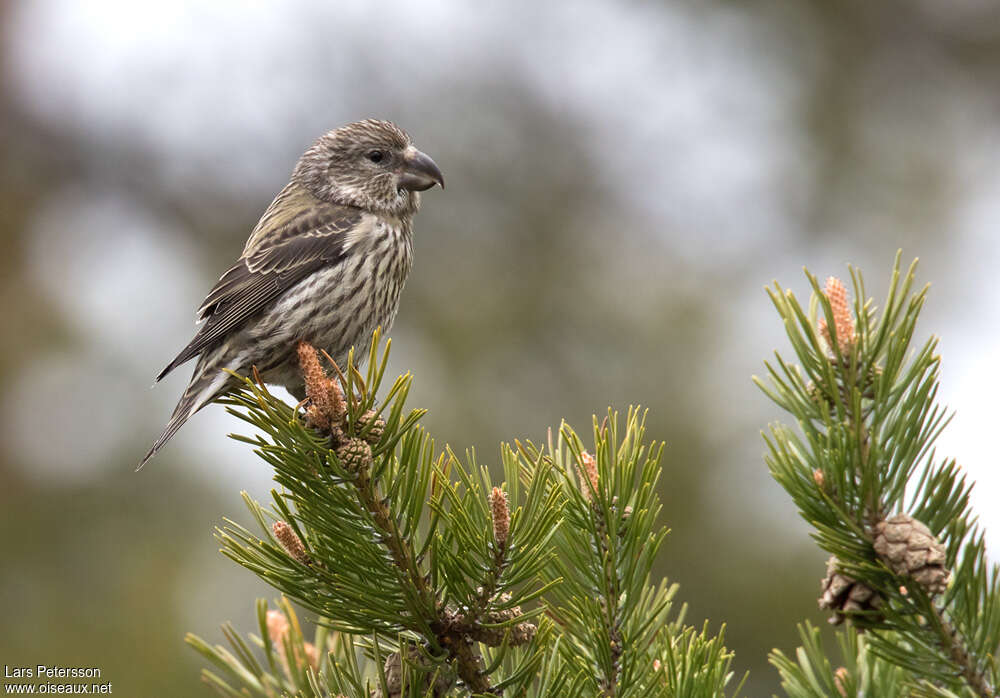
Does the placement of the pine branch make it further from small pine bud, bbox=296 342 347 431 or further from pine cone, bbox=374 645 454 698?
small pine bud, bbox=296 342 347 431

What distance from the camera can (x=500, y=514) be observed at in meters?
2.18

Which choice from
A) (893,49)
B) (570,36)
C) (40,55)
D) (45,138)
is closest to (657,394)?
(570,36)

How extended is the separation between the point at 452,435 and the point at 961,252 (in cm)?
434

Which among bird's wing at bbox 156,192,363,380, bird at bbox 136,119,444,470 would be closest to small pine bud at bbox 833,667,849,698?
bird at bbox 136,119,444,470

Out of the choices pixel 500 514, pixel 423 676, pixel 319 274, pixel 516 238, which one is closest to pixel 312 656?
pixel 423 676

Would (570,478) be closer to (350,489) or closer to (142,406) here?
(350,489)

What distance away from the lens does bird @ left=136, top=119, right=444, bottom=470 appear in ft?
14.1

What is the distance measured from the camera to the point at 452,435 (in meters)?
6.99

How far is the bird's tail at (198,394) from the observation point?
3.99 meters

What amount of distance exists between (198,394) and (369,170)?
5.53 ft

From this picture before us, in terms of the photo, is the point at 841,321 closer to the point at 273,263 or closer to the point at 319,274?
the point at 319,274

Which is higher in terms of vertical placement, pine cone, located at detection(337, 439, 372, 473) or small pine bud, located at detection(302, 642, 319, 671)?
pine cone, located at detection(337, 439, 372, 473)

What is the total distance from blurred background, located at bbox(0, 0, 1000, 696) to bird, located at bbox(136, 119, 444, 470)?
180cm

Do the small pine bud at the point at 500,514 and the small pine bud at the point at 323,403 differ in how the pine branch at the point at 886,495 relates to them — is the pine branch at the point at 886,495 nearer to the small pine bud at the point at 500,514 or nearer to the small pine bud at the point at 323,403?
the small pine bud at the point at 500,514
